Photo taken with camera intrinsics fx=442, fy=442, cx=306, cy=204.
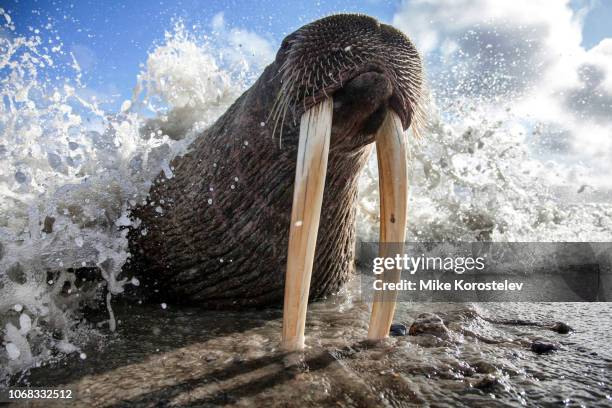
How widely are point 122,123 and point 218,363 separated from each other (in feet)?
8.80

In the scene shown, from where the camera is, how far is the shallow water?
172 cm

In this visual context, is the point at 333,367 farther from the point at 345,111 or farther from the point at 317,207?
the point at 345,111

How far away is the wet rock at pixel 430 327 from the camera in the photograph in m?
2.43

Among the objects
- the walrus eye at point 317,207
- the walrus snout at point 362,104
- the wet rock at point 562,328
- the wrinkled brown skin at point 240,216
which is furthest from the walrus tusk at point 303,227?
the wet rock at point 562,328

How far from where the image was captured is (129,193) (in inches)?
140

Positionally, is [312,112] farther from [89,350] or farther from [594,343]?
[594,343]

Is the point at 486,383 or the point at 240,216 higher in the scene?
the point at 240,216

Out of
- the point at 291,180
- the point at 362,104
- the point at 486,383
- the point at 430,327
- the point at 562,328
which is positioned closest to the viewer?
Answer: the point at 486,383

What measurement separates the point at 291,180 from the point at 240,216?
468 mm

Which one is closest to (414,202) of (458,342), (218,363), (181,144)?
(181,144)

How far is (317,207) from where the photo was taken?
214 cm

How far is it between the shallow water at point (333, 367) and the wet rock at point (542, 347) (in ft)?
0.11

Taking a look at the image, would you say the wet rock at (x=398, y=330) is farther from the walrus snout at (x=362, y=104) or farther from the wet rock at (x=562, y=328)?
the walrus snout at (x=362, y=104)

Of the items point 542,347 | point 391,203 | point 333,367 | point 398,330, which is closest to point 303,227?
point 391,203
